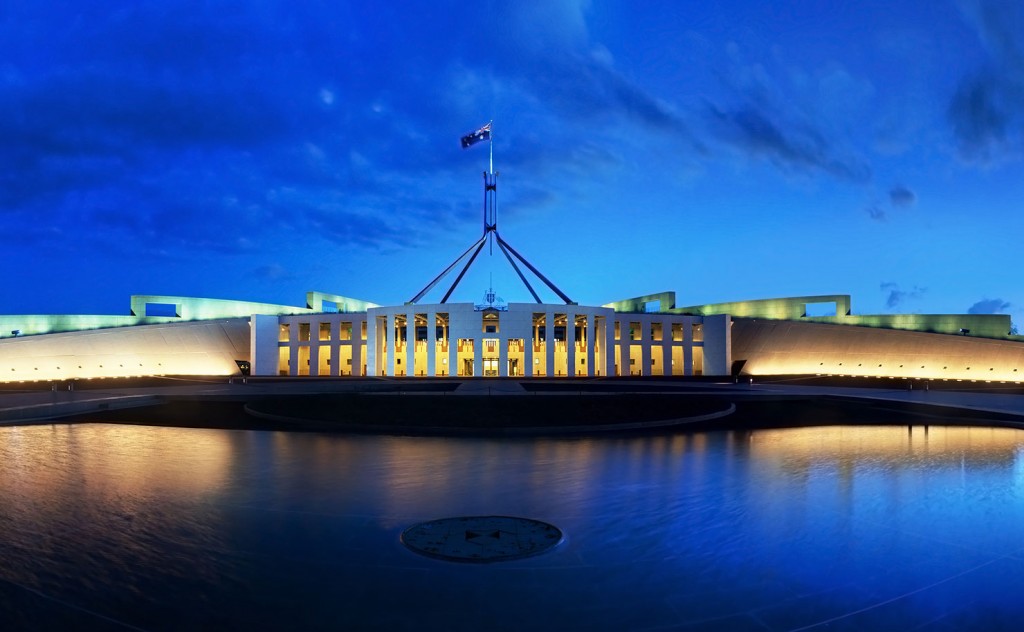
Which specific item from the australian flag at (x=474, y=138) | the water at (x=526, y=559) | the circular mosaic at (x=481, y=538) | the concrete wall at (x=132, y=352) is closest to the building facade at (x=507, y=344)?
the concrete wall at (x=132, y=352)

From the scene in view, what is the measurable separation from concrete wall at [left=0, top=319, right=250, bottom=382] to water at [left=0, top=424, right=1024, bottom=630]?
1643 inches

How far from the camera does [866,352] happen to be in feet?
175

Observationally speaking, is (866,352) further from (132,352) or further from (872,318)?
(132,352)

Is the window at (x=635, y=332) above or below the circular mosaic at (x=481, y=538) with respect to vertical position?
above

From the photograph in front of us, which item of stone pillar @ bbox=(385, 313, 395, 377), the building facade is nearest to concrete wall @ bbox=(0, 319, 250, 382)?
the building facade

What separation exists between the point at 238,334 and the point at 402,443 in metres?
46.0

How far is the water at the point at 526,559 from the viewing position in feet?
19.0

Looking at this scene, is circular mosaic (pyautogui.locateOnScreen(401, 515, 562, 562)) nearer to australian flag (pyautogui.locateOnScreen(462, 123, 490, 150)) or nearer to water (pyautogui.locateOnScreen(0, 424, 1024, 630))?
water (pyautogui.locateOnScreen(0, 424, 1024, 630))

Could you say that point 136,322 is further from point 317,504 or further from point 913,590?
point 913,590

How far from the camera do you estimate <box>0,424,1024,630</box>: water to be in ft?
19.0

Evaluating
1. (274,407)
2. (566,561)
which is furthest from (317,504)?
(274,407)

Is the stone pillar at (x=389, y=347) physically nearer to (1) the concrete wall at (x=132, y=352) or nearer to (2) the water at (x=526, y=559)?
(1) the concrete wall at (x=132, y=352)

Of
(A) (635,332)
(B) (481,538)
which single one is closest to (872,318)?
(A) (635,332)

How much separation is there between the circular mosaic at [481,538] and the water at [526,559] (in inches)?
9.2
